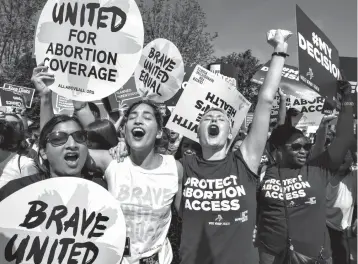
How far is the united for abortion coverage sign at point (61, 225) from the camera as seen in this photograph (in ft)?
6.88

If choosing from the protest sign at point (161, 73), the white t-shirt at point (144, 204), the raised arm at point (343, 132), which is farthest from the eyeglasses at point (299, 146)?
the protest sign at point (161, 73)

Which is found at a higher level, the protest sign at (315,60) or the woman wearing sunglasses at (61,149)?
the protest sign at (315,60)

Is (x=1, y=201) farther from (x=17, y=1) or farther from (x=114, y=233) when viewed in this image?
(x=17, y=1)

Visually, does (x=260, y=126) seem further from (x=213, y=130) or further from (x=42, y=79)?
(x=42, y=79)

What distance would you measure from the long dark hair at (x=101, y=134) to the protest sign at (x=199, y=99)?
1.09m

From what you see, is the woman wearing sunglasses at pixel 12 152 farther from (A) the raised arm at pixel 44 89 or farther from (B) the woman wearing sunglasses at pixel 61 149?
(B) the woman wearing sunglasses at pixel 61 149

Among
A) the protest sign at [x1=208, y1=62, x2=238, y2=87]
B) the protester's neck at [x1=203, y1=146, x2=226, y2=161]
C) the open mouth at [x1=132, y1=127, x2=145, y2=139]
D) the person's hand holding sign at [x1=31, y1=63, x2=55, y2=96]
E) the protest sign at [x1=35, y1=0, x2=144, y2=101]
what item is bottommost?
the protester's neck at [x1=203, y1=146, x2=226, y2=161]

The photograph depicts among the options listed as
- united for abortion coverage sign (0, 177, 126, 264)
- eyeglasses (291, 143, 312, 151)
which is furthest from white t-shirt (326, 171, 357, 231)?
united for abortion coverage sign (0, 177, 126, 264)

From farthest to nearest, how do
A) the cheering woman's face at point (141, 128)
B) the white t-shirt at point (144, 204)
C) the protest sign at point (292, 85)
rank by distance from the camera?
the protest sign at point (292, 85) < the cheering woman's face at point (141, 128) < the white t-shirt at point (144, 204)

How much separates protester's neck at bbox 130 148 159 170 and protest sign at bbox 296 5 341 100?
142 centimetres

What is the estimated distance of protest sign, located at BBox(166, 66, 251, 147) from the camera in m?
4.18

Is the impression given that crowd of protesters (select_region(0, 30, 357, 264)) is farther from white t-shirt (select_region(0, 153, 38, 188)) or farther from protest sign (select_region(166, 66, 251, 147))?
protest sign (select_region(166, 66, 251, 147))

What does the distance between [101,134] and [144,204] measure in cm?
92

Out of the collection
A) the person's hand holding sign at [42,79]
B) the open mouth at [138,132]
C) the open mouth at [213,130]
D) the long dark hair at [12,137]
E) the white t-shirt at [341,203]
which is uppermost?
the person's hand holding sign at [42,79]
